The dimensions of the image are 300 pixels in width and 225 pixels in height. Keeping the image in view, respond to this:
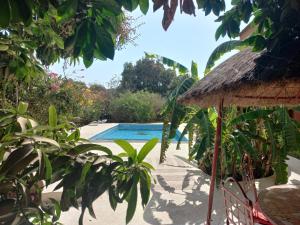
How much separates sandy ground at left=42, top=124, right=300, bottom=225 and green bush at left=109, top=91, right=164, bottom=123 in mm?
13222

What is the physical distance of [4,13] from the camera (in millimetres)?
893

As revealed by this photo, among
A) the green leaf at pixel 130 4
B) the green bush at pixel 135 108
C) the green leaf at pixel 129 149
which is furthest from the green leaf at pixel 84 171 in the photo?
the green bush at pixel 135 108

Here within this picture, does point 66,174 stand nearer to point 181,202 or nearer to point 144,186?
point 144,186

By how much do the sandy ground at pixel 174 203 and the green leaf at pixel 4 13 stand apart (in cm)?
383

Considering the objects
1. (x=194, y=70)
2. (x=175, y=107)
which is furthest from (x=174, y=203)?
(x=194, y=70)

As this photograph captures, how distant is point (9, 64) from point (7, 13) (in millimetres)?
1446

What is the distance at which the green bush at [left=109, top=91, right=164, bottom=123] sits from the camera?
20.8 metres

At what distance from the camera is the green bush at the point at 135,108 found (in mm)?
20844

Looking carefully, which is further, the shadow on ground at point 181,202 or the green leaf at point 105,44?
the shadow on ground at point 181,202

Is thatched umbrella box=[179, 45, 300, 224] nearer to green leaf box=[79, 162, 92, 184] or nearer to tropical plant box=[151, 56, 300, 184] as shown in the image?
tropical plant box=[151, 56, 300, 184]

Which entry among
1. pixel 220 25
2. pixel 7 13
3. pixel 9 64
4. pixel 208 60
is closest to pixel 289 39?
pixel 220 25

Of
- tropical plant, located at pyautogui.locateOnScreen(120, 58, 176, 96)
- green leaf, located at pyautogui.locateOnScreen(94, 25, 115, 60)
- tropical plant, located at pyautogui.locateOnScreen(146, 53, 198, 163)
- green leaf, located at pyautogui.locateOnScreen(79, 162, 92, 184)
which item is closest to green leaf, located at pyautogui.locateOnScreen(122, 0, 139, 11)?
green leaf, located at pyautogui.locateOnScreen(94, 25, 115, 60)

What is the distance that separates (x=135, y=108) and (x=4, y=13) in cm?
1988

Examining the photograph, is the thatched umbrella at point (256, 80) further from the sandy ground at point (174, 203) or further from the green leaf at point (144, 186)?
the green leaf at point (144, 186)
